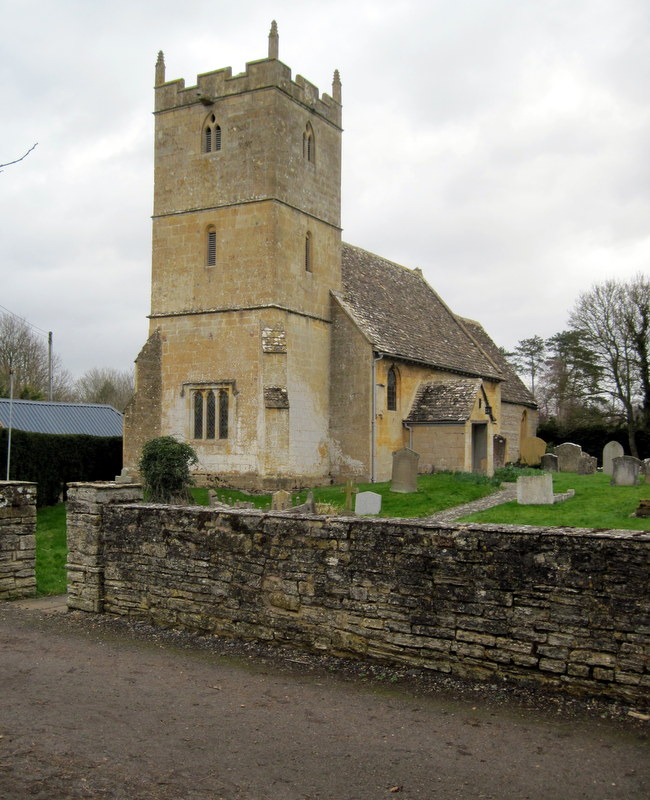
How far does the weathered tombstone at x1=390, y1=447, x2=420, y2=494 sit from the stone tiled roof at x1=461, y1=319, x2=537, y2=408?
18209mm

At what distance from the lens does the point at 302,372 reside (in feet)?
84.9

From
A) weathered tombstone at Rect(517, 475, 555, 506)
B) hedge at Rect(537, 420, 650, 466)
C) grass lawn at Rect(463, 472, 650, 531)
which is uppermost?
hedge at Rect(537, 420, 650, 466)

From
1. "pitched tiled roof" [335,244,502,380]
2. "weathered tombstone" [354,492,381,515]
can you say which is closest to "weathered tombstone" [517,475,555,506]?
"weathered tombstone" [354,492,381,515]

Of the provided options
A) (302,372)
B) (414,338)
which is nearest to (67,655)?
(302,372)

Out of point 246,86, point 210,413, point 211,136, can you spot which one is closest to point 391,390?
point 210,413

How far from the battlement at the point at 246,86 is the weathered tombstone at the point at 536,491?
48.9 feet

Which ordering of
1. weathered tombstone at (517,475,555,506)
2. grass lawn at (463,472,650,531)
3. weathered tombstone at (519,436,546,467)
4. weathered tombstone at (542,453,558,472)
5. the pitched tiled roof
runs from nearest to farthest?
grass lawn at (463,472,650,531)
weathered tombstone at (517,475,555,506)
the pitched tiled roof
weathered tombstone at (542,453,558,472)
weathered tombstone at (519,436,546,467)

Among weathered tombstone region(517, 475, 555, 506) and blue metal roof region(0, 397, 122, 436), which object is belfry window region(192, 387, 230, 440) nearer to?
blue metal roof region(0, 397, 122, 436)

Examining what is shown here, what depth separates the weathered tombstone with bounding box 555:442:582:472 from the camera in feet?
110

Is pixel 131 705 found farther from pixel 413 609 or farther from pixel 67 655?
pixel 413 609

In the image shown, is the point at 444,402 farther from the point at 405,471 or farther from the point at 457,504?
the point at 457,504

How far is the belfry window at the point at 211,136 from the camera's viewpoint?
2583 centimetres

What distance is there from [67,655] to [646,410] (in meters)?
42.7

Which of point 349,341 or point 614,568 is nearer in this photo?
point 614,568
